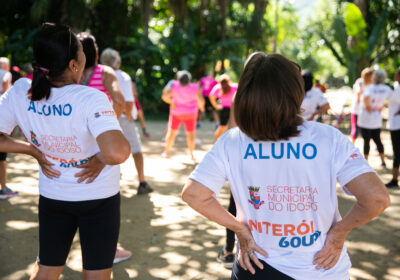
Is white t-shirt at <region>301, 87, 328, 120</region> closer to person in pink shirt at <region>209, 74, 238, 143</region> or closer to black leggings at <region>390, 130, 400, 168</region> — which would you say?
black leggings at <region>390, 130, 400, 168</region>

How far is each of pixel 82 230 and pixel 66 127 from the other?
56 centimetres

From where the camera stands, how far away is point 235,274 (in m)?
1.81

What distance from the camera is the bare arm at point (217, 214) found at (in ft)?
5.38

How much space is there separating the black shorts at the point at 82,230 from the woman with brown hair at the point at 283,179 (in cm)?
71

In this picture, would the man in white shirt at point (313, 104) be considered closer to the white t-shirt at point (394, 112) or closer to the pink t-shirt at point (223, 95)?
the white t-shirt at point (394, 112)

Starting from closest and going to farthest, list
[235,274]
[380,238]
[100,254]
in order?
1. [235,274]
2. [100,254]
3. [380,238]

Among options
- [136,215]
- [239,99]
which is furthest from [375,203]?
[136,215]

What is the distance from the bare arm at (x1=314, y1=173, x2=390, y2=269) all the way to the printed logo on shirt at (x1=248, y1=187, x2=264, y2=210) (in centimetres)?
30

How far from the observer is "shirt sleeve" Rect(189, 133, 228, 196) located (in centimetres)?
163

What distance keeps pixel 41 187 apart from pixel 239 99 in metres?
1.26

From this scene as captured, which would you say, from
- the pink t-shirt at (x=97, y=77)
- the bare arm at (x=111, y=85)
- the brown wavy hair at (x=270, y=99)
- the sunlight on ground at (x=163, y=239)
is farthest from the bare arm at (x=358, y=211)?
the pink t-shirt at (x=97, y=77)

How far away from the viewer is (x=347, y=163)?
5.02 ft

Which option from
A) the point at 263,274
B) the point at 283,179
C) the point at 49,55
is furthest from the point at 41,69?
the point at 263,274

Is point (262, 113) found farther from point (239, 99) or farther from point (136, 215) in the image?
point (136, 215)
